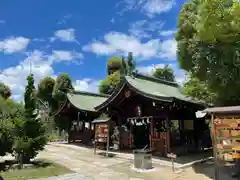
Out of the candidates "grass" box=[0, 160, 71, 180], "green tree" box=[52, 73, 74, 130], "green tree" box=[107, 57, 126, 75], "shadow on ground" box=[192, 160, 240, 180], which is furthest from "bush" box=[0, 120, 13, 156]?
"green tree" box=[107, 57, 126, 75]

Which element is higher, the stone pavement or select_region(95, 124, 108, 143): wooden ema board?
select_region(95, 124, 108, 143): wooden ema board

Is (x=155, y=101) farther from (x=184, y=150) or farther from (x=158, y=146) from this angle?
(x=184, y=150)

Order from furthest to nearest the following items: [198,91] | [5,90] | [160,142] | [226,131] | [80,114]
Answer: [5,90], [80,114], [160,142], [198,91], [226,131]

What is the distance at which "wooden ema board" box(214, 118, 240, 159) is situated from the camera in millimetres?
7301

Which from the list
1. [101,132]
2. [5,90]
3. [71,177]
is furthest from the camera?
[5,90]

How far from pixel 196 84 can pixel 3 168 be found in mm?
10814

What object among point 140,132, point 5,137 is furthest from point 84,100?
point 5,137

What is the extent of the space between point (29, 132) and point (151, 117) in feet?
21.7

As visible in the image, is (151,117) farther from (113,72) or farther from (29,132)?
(113,72)

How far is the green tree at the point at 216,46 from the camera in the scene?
332 inches

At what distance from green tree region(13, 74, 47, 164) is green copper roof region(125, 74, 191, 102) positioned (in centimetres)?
564

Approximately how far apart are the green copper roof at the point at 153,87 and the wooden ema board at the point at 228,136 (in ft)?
15.6

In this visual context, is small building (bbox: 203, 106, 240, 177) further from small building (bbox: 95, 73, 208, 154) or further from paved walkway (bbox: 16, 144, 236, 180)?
small building (bbox: 95, 73, 208, 154)

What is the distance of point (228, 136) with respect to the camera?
7.52 m
